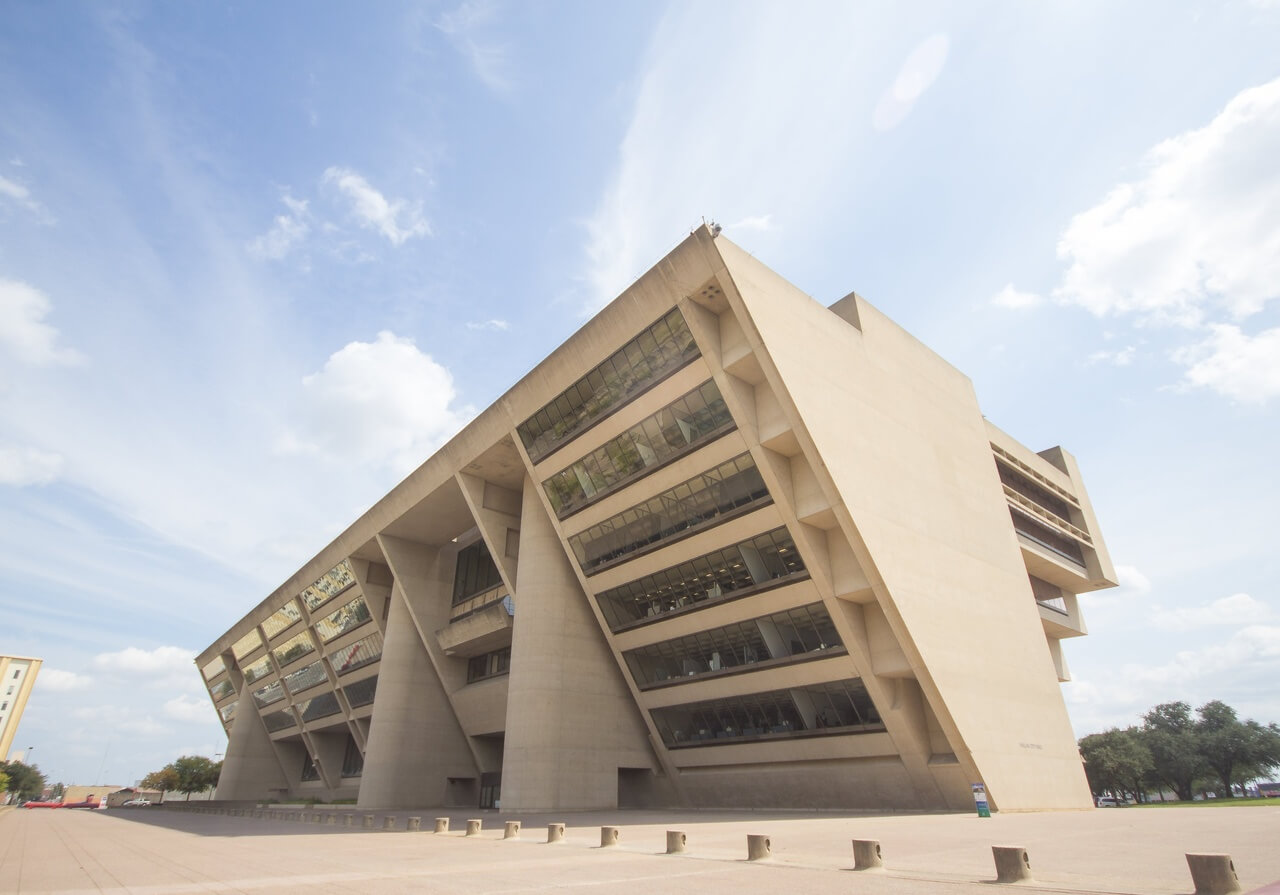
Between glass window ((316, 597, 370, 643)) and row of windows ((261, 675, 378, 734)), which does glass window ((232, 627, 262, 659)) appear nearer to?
row of windows ((261, 675, 378, 734))

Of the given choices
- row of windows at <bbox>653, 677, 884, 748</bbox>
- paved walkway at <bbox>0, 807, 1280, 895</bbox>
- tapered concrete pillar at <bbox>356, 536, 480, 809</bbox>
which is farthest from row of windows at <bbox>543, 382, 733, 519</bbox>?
tapered concrete pillar at <bbox>356, 536, 480, 809</bbox>

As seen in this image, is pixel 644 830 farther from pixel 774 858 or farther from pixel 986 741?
pixel 986 741

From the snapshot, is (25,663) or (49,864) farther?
(25,663)

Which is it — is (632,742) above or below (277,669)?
below

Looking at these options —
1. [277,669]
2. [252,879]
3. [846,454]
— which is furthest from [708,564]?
[277,669]

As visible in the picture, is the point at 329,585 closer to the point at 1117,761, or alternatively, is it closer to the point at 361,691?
the point at 361,691

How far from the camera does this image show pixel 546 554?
37344 millimetres

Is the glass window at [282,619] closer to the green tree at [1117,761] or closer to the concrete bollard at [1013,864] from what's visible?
the concrete bollard at [1013,864]

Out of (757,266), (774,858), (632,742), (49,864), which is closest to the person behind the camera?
(774,858)

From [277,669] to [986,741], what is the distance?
208 ft

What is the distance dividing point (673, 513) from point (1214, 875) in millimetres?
24513

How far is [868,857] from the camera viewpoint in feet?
37.0

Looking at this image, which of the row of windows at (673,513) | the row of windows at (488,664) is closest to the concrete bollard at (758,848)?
the row of windows at (673,513)

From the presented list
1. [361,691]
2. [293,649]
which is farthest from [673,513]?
[293,649]
